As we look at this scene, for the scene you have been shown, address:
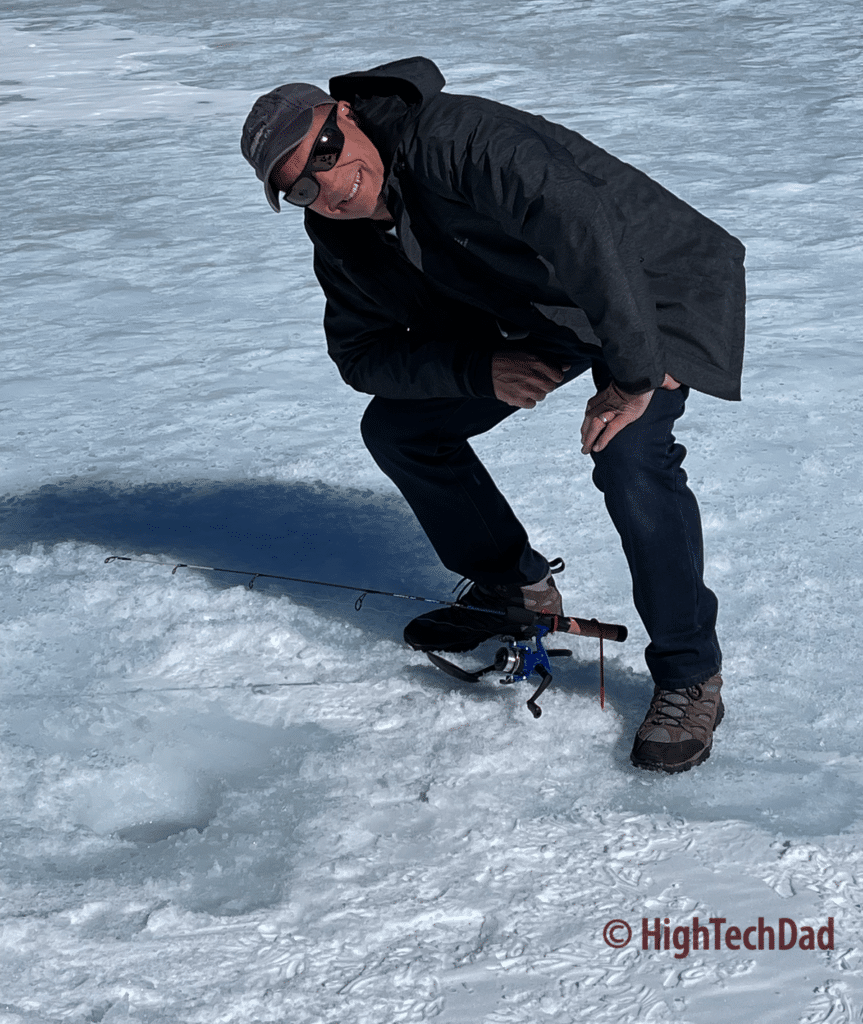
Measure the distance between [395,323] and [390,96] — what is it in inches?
20.9

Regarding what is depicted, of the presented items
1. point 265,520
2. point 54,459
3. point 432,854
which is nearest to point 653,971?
point 432,854

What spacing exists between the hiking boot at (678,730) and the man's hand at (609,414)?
0.61m

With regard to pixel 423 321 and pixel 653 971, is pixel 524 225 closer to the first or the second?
pixel 423 321

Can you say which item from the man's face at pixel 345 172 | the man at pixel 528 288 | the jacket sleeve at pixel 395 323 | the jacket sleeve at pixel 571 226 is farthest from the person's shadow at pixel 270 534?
the man's face at pixel 345 172

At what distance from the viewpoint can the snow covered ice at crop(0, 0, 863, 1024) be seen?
206cm

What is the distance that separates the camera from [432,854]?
2.30 metres

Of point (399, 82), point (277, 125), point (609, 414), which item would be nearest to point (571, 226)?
point (609, 414)

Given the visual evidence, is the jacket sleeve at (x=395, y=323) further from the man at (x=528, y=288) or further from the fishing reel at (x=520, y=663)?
the fishing reel at (x=520, y=663)

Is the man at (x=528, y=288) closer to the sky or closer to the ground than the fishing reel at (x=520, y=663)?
closer to the sky

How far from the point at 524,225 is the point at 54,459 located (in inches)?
104

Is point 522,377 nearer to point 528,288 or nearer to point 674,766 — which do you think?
point 528,288

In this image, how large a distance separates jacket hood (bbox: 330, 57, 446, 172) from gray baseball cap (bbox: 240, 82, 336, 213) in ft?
0.22

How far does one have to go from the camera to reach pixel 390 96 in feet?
7.47

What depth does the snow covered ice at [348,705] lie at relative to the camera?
2059mm
